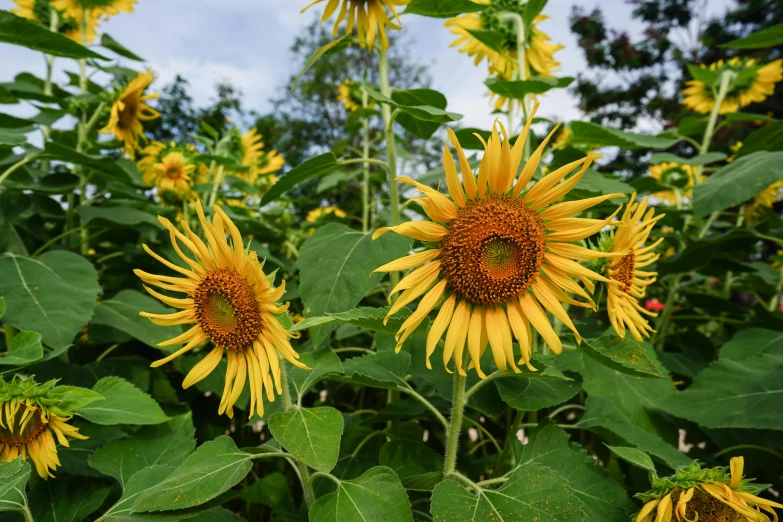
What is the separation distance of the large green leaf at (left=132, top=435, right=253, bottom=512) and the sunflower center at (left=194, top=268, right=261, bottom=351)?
0.20 metres

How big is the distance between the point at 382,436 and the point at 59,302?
1010 mm

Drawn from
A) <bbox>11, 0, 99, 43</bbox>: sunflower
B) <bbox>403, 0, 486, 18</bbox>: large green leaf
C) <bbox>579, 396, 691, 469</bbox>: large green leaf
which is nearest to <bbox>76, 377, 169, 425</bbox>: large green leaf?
<bbox>579, 396, 691, 469</bbox>: large green leaf

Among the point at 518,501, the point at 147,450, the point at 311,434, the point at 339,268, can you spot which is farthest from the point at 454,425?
the point at 147,450

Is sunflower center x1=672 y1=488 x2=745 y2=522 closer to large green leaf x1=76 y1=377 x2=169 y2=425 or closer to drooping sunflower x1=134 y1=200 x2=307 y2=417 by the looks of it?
drooping sunflower x1=134 y1=200 x2=307 y2=417

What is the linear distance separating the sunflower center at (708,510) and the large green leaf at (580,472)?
4.2 inches

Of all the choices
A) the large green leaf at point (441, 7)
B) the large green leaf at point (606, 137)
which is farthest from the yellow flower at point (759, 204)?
the large green leaf at point (441, 7)

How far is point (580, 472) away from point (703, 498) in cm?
22

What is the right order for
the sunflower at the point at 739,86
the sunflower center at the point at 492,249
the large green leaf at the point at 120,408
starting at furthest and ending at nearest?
1. the sunflower at the point at 739,86
2. the large green leaf at the point at 120,408
3. the sunflower center at the point at 492,249

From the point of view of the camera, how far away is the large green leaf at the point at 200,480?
84 centimetres

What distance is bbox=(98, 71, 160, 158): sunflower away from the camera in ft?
7.25

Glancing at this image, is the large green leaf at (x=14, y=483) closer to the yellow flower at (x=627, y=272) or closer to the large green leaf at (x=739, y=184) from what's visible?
the yellow flower at (x=627, y=272)

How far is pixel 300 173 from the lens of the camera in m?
1.41

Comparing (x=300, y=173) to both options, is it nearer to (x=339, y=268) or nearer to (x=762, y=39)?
(x=339, y=268)

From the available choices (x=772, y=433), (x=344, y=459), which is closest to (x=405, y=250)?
(x=344, y=459)
